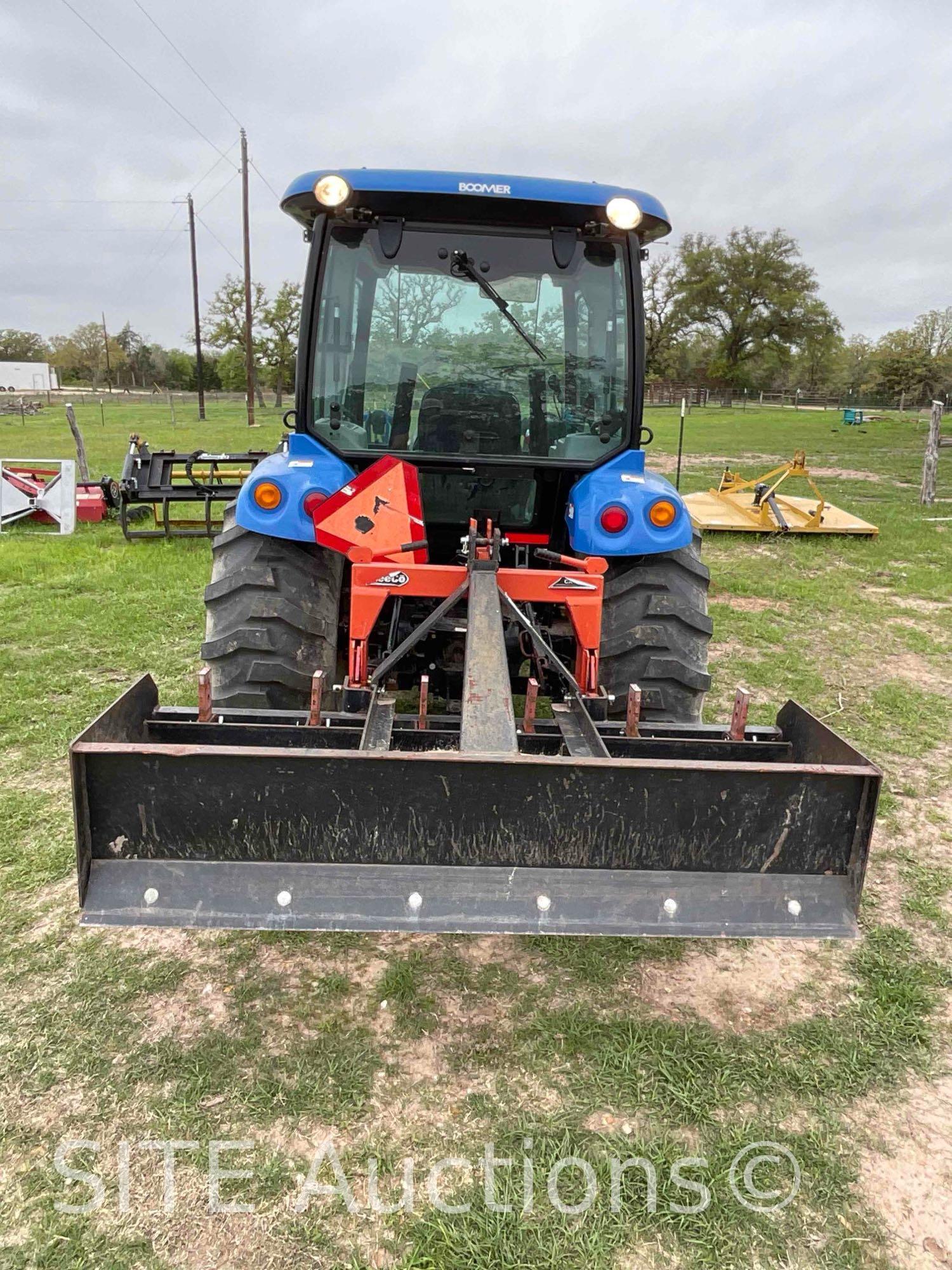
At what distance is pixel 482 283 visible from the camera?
3.35 metres

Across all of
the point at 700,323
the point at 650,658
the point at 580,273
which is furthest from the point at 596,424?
the point at 700,323

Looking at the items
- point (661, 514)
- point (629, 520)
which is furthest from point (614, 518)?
point (661, 514)

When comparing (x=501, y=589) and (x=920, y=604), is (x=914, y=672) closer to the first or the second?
(x=920, y=604)

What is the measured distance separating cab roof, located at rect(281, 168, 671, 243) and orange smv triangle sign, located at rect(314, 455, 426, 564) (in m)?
0.97

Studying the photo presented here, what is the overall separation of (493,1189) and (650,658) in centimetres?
194

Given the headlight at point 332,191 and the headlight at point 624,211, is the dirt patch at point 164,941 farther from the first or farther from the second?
the headlight at point 624,211

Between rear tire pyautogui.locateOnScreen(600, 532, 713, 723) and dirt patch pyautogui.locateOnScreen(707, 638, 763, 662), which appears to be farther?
dirt patch pyautogui.locateOnScreen(707, 638, 763, 662)

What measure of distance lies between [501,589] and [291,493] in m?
0.99

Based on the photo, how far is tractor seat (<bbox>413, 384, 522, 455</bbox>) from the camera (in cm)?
352

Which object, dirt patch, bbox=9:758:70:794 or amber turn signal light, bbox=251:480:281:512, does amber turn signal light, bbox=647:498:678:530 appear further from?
dirt patch, bbox=9:758:70:794

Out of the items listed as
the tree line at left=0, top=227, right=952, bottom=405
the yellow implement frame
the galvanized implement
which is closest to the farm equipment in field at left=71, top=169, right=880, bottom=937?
the galvanized implement

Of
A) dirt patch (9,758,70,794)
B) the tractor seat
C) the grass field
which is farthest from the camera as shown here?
dirt patch (9,758,70,794)

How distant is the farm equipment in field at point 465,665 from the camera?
2.13 m

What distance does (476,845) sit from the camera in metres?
2.16
